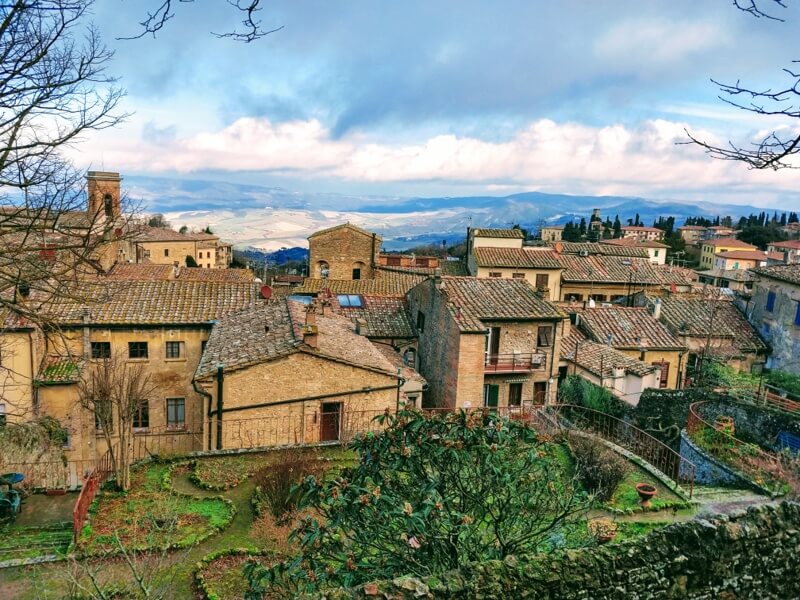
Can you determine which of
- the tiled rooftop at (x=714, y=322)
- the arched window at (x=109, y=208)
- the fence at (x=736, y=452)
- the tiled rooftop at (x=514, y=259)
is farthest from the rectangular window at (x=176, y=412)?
the tiled rooftop at (x=514, y=259)

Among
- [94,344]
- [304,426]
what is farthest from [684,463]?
[94,344]

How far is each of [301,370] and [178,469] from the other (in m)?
Answer: 4.40

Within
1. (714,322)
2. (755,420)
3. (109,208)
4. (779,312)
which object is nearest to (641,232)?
(714,322)

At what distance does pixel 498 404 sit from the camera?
26719 millimetres

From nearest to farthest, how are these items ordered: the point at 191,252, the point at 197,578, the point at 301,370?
the point at 197,578, the point at 301,370, the point at 191,252

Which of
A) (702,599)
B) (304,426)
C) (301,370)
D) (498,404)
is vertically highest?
(702,599)

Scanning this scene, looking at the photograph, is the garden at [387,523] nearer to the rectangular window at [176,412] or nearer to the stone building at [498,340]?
the rectangular window at [176,412]

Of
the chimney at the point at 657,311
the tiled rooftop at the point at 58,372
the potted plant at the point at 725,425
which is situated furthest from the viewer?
the chimney at the point at 657,311

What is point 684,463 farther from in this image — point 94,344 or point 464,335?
point 94,344

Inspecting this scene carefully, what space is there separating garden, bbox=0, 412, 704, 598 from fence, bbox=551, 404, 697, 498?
4278mm

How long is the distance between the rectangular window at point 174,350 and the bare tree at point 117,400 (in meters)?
1.09

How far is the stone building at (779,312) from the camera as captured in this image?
2998 cm

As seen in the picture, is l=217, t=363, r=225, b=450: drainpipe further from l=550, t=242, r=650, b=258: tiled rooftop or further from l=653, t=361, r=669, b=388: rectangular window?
l=550, t=242, r=650, b=258: tiled rooftop

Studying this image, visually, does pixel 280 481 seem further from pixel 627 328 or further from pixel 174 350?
pixel 627 328
